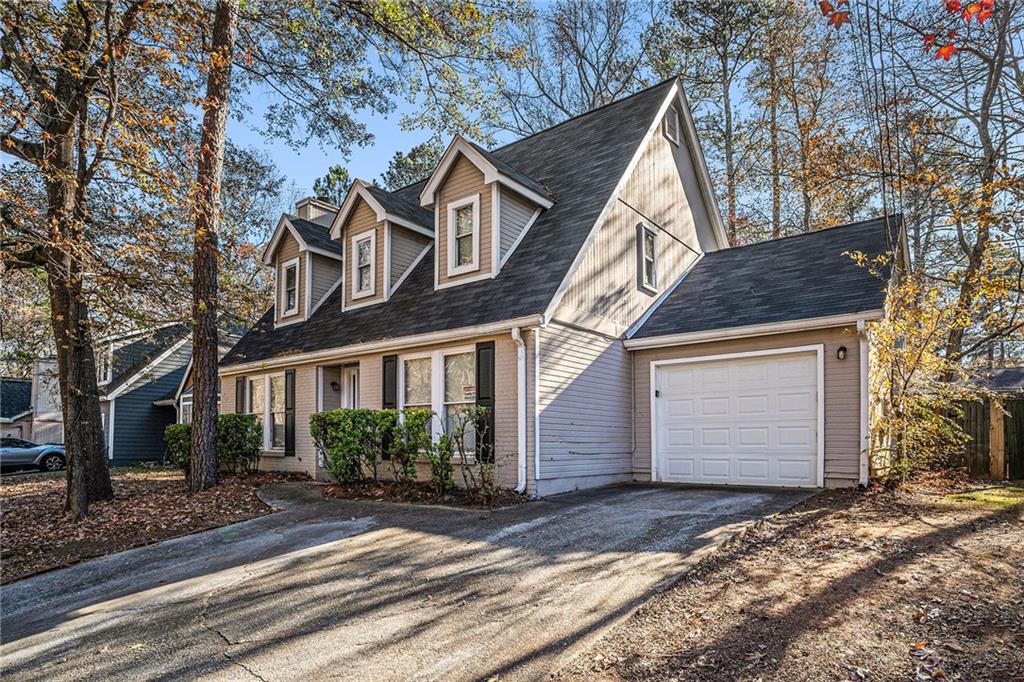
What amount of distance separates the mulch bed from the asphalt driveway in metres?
0.67

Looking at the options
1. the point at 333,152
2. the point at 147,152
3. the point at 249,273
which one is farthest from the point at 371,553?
the point at 249,273

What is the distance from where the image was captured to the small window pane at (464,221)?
37.5ft

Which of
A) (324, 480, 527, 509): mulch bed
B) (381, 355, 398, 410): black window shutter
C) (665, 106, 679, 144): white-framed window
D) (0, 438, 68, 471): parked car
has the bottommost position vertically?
(0, 438, 68, 471): parked car

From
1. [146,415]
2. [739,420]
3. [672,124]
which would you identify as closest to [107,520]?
[739,420]

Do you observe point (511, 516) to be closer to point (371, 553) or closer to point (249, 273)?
point (371, 553)

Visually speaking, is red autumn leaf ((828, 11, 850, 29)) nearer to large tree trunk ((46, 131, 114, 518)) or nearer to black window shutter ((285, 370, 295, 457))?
large tree trunk ((46, 131, 114, 518))

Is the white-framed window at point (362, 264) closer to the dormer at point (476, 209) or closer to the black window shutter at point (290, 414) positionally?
the dormer at point (476, 209)

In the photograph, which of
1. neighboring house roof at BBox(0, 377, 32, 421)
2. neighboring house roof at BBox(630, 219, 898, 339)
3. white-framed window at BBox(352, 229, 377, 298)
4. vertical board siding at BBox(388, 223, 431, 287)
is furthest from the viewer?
neighboring house roof at BBox(0, 377, 32, 421)

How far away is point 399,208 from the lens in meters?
12.7

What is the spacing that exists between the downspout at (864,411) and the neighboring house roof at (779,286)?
A: 0.43 metres

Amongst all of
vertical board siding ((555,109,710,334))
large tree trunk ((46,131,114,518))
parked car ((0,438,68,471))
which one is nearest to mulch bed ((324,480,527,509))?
vertical board siding ((555,109,710,334))

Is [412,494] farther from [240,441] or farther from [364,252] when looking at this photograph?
[240,441]

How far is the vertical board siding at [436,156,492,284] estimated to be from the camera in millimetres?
11023

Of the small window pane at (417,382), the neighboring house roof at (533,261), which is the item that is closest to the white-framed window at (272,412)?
the neighboring house roof at (533,261)
